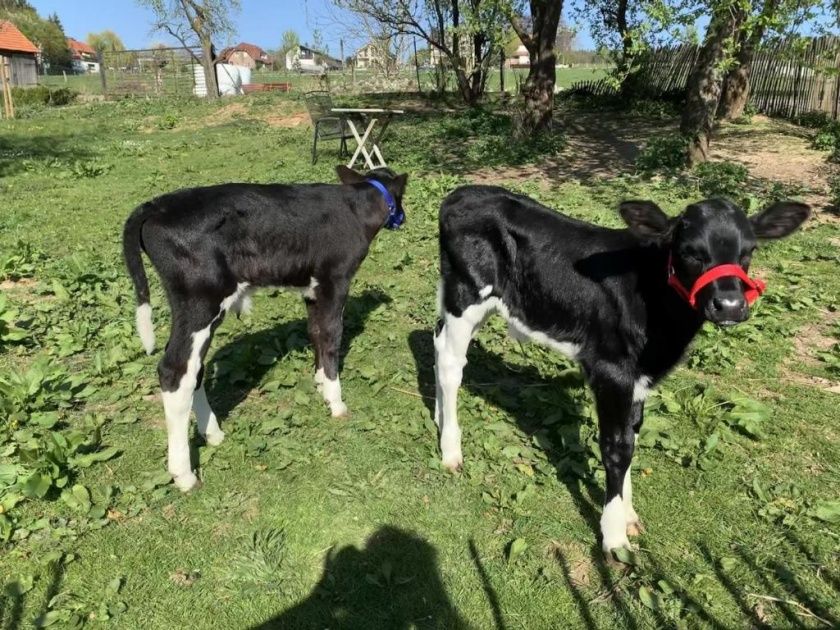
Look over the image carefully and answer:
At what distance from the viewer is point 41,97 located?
29.6m

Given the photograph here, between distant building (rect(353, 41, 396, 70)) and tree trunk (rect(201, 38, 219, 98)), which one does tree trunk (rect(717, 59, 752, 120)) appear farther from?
tree trunk (rect(201, 38, 219, 98))

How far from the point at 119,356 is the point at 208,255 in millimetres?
2097

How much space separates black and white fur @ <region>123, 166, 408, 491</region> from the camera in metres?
3.50

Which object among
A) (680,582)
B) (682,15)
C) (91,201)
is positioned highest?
(682,15)

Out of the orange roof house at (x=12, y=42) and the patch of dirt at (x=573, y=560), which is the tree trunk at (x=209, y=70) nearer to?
the orange roof house at (x=12, y=42)

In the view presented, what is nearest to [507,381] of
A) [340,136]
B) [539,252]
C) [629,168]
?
[539,252]

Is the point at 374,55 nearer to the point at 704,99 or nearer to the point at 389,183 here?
the point at 704,99

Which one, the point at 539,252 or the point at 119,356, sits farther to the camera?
the point at 119,356

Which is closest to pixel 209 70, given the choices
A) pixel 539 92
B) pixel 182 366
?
pixel 539 92

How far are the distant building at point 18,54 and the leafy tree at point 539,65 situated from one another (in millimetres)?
42216

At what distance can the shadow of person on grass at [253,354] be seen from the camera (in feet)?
15.5

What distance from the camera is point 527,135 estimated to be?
A: 46.5 ft

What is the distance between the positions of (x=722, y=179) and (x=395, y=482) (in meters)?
8.97

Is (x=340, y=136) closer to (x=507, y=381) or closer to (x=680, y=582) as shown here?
(x=507, y=381)
